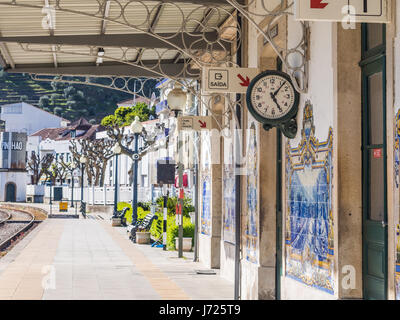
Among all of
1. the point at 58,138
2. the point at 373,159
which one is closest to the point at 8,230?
the point at 373,159

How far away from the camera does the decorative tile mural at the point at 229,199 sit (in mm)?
13883

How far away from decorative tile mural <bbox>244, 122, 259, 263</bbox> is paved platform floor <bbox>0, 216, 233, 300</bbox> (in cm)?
85

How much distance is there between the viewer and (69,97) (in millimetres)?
131750

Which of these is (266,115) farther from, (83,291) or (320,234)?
(83,291)

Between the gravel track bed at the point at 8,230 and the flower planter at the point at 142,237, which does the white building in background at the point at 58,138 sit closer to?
the gravel track bed at the point at 8,230

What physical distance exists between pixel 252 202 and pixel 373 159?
4.67m

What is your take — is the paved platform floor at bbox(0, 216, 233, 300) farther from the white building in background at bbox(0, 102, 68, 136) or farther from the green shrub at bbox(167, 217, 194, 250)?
the white building in background at bbox(0, 102, 68, 136)

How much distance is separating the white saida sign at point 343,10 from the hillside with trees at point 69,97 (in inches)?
4762

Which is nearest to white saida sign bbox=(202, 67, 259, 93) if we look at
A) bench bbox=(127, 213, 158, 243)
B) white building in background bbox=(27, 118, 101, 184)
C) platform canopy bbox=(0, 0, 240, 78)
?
platform canopy bbox=(0, 0, 240, 78)

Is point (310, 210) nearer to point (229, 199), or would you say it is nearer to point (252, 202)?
point (252, 202)

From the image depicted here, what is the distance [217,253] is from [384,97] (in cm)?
1000

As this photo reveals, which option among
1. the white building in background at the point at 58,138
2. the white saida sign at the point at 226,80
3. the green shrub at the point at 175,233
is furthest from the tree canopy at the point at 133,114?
the white saida sign at the point at 226,80

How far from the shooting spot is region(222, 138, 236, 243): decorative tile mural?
13.9 metres
